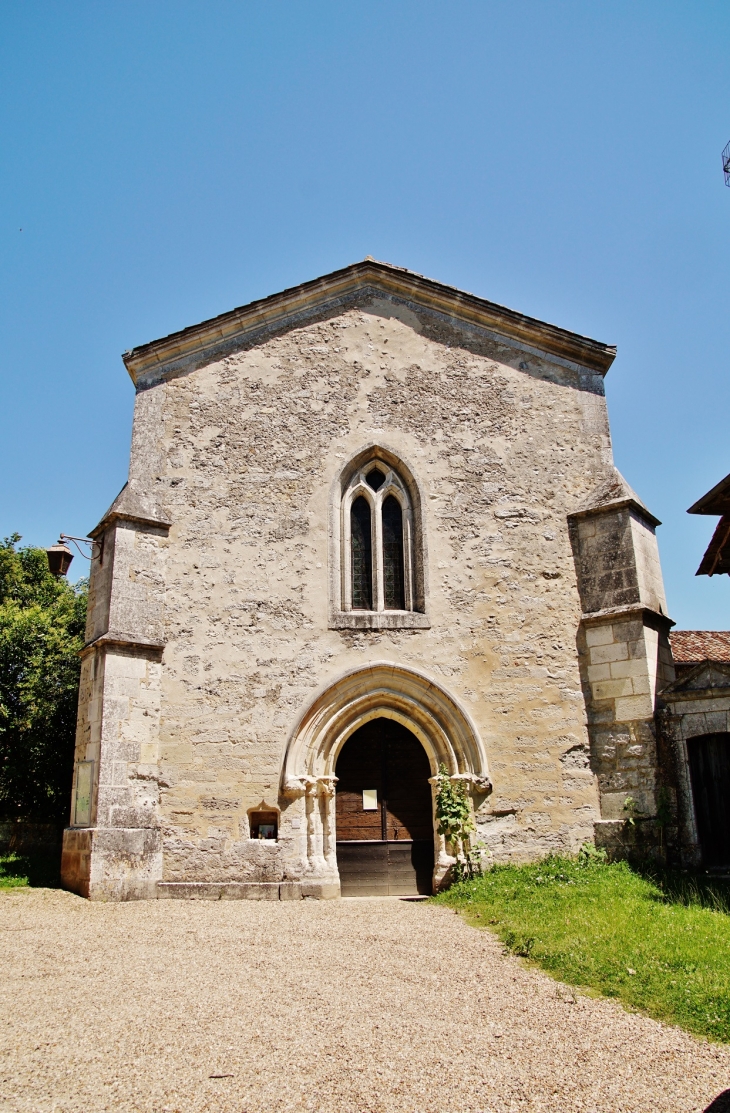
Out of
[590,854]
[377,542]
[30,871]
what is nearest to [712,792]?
[590,854]

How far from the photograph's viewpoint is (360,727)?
34.9 ft

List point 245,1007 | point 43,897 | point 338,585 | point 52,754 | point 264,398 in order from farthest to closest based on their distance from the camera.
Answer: point 52,754
point 264,398
point 338,585
point 43,897
point 245,1007

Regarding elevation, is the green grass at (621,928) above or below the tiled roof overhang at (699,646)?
below

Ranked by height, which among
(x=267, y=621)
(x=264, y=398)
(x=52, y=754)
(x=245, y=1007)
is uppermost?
(x=264, y=398)

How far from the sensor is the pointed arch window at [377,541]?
1105cm

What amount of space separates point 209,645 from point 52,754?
210 inches

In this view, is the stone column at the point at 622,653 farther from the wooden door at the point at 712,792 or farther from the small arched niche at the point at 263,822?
the small arched niche at the point at 263,822

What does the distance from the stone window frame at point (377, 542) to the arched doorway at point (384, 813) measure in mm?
1443

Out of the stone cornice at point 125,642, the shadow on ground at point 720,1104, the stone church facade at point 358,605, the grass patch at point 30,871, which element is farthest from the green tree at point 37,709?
the shadow on ground at point 720,1104

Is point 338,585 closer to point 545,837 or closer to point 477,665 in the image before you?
point 477,665

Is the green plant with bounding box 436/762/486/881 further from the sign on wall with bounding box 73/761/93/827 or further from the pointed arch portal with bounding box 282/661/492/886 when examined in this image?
the sign on wall with bounding box 73/761/93/827

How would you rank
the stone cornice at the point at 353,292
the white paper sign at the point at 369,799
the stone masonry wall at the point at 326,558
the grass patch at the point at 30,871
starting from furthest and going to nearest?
the stone cornice at the point at 353,292 < the white paper sign at the point at 369,799 < the grass patch at the point at 30,871 < the stone masonry wall at the point at 326,558

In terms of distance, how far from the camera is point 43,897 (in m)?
9.38

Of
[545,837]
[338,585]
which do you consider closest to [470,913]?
[545,837]
